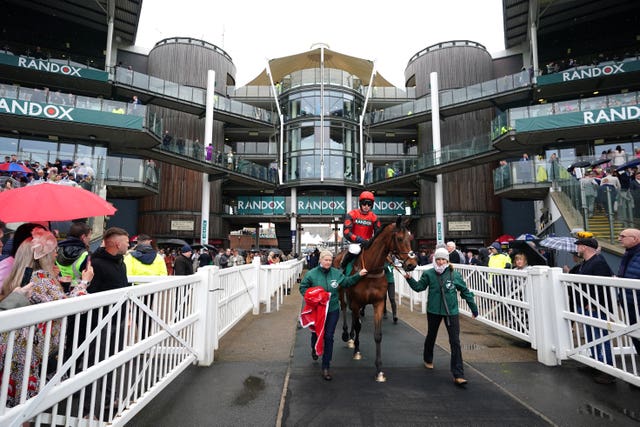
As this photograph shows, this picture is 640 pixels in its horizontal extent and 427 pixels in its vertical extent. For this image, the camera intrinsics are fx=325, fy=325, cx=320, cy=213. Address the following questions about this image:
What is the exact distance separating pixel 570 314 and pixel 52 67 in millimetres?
27203

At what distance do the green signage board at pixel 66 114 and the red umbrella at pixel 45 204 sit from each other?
17.1 m

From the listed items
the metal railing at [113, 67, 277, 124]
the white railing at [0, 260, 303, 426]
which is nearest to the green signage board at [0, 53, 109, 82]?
the metal railing at [113, 67, 277, 124]

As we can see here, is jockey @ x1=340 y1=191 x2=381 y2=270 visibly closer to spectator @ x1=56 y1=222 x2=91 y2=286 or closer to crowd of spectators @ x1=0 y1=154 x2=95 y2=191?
spectator @ x1=56 y1=222 x2=91 y2=286

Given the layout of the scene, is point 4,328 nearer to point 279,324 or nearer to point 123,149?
point 279,324

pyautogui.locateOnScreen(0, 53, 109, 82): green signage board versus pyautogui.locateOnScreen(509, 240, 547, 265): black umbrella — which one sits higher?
pyautogui.locateOnScreen(0, 53, 109, 82): green signage board

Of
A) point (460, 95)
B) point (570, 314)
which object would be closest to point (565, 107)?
point (460, 95)

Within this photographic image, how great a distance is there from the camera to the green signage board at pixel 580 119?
16859 mm

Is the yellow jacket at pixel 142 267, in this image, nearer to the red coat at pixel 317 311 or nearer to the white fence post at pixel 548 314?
the red coat at pixel 317 311

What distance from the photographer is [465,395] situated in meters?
3.79

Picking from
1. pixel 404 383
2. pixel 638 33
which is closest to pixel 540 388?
pixel 404 383

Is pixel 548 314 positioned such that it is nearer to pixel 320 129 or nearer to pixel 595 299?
pixel 595 299

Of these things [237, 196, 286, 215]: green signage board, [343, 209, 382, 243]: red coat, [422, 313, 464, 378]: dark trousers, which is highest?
[237, 196, 286, 215]: green signage board

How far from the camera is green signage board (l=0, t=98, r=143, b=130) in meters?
16.2

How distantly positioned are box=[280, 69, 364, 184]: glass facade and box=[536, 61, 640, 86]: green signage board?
46.6ft
